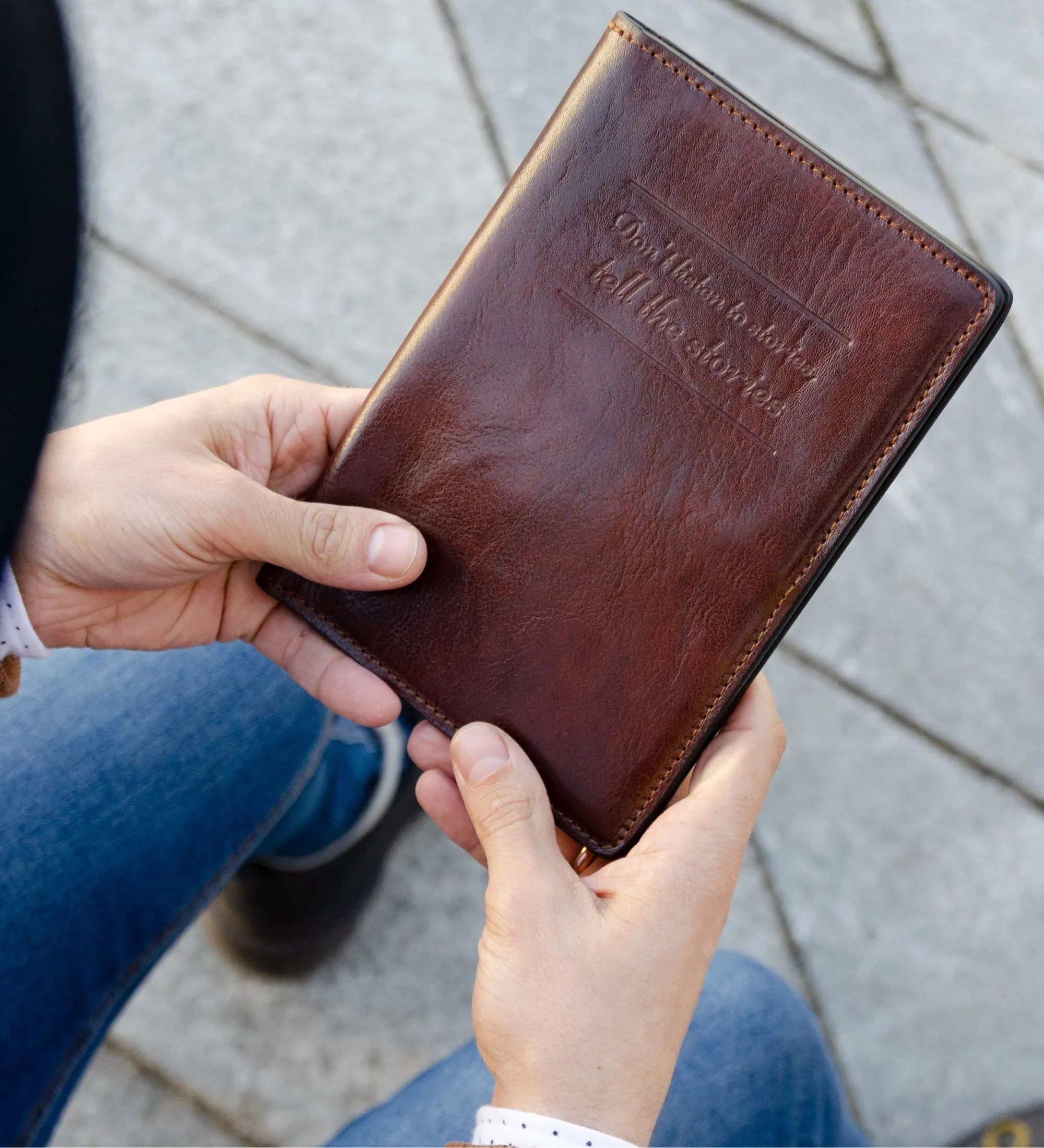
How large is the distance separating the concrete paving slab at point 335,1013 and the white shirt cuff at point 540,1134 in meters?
0.73

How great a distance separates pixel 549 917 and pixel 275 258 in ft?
3.95

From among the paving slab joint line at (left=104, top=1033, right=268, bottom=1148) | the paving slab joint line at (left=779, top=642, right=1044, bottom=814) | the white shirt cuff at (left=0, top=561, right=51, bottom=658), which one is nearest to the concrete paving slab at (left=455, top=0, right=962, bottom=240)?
the paving slab joint line at (left=779, top=642, right=1044, bottom=814)

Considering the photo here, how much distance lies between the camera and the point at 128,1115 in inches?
53.1

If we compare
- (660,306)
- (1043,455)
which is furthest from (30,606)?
(1043,455)

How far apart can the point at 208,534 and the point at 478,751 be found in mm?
308

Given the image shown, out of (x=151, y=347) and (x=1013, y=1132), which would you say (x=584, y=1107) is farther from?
(x=151, y=347)

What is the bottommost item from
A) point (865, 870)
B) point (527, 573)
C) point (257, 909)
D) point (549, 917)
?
point (257, 909)

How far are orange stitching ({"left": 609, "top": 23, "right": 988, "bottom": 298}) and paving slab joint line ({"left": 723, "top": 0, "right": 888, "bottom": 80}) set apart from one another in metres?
1.09

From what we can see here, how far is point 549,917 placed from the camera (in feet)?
2.58

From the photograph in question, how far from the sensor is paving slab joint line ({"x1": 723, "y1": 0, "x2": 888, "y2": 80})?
70.5 inches

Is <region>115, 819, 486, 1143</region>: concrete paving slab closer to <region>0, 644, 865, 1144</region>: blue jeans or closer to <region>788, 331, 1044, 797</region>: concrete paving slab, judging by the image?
<region>0, 644, 865, 1144</region>: blue jeans

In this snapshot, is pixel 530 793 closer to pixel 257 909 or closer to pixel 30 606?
pixel 30 606

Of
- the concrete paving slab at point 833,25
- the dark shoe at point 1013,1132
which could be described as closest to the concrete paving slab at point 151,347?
the concrete paving slab at point 833,25

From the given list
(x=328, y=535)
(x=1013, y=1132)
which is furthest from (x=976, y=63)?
(x=1013, y=1132)
